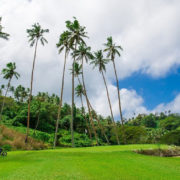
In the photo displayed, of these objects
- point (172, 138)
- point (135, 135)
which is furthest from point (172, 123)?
point (135, 135)

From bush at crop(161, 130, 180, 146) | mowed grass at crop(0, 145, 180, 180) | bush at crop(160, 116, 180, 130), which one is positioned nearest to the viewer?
mowed grass at crop(0, 145, 180, 180)

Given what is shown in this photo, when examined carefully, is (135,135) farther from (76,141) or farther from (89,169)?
(89,169)

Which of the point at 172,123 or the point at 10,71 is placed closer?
the point at 10,71

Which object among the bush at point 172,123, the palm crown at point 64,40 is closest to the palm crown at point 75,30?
the palm crown at point 64,40

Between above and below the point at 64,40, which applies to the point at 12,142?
below

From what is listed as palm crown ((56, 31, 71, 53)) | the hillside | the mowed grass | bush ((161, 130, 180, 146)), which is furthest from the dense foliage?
the mowed grass

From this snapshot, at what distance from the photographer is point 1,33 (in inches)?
899

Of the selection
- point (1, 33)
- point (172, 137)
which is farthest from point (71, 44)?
point (172, 137)

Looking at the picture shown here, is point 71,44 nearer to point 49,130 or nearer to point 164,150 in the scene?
point 164,150

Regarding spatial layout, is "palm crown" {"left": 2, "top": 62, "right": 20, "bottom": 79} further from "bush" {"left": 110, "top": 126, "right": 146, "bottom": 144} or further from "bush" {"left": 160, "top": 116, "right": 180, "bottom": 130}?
"bush" {"left": 160, "top": 116, "right": 180, "bottom": 130}

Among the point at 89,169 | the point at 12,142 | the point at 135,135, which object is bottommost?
the point at 89,169

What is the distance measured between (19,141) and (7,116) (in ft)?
83.7

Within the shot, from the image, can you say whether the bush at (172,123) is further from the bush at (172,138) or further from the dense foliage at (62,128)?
the bush at (172,138)

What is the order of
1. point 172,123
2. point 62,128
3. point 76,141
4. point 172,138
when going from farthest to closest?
point 172,123, point 62,128, point 76,141, point 172,138
